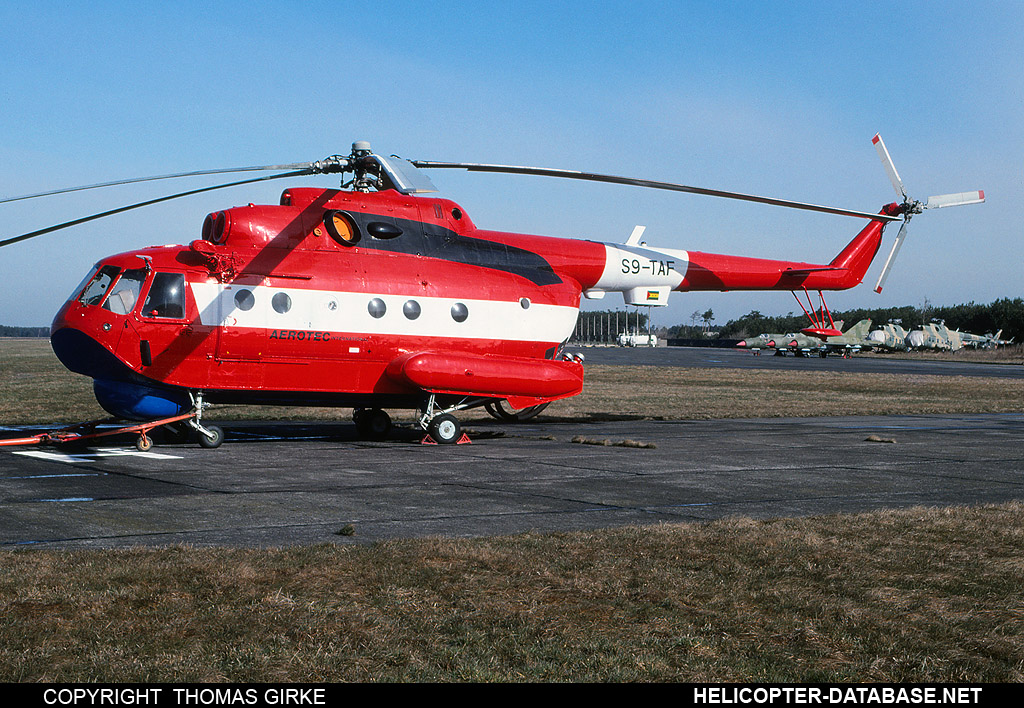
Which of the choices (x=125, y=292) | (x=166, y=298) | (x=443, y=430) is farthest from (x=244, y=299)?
(x=443, y=430)

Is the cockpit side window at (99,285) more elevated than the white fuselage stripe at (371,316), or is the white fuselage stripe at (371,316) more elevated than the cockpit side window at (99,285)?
the cockpit side window at (99,285)

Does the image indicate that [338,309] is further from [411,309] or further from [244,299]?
[244,299]

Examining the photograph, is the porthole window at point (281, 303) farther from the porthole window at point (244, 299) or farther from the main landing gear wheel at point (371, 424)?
the main landing gear wheel at point (371, 424)

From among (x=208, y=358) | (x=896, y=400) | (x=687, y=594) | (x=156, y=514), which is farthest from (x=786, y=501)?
(x=896, y=400)

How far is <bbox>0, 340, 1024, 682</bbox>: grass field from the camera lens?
502 cm

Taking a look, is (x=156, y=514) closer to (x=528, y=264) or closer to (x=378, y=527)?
(x=378, y=527)

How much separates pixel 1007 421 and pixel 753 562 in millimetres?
21203

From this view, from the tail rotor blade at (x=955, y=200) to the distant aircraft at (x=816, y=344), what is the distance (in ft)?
219

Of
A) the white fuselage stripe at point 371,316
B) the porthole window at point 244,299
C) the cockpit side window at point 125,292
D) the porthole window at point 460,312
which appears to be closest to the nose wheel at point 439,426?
the white fuselage stripe at point 371,316

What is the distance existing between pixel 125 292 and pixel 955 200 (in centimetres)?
1797

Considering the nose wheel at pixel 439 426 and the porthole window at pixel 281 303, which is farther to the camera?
the nose wheel at pixel 439 426

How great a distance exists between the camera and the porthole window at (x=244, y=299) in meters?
16.6

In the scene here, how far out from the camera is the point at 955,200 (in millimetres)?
21469

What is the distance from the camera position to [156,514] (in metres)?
9.65
